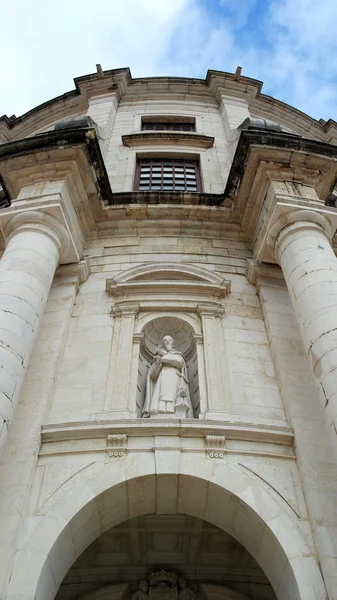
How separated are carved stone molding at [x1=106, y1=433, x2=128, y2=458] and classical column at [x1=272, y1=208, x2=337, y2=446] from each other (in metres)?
2.74

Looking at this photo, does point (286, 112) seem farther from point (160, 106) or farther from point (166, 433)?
point (166, 433)

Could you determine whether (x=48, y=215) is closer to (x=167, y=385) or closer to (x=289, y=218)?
(x=167, y=385)

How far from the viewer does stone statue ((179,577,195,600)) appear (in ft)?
28.1

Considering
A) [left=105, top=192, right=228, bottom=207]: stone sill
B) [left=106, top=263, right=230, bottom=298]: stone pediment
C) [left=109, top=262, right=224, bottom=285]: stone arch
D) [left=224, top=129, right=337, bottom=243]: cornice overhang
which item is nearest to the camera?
[left=106, top=263, right=230, bottom=298]: stone pediment

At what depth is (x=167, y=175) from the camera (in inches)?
583

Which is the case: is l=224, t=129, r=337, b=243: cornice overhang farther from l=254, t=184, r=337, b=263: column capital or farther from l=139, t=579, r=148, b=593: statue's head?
l=139, t=579, r=148, b=593: statue's head

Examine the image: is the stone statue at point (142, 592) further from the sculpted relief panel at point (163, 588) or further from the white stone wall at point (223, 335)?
the white stone wall at point (223, 335)

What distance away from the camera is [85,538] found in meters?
6.96

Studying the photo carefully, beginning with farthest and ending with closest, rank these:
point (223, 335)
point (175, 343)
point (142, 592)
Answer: point (175, 343)
point (223, 335)
point (142, 592)

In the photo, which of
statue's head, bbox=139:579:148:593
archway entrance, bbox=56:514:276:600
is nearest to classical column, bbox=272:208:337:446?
archway entrance, bbox=56:514:276:600

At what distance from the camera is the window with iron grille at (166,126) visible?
1755 cm

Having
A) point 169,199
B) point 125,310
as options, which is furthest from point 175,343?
point 169,199

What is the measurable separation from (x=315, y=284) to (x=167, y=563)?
5.40 m

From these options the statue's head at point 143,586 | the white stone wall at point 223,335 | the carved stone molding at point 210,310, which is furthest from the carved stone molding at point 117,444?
the carved stone molding at point 210,310
